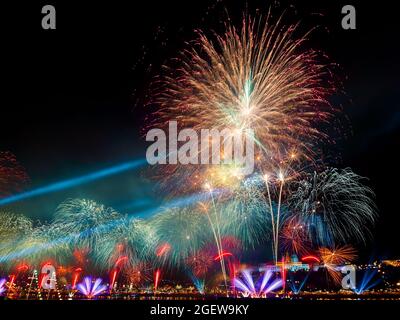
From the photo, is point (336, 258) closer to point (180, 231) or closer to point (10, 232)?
point (180, 231)

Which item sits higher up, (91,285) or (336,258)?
(336,258)

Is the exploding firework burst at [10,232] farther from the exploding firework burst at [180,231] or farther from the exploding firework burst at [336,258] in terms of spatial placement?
the exploding firework burst at [336,258]

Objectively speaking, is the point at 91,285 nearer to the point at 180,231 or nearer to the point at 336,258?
the point at 180,231

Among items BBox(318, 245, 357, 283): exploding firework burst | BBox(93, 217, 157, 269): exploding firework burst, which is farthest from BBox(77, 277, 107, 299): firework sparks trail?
BBox(318, 245, 357, 283): exploding firework burst

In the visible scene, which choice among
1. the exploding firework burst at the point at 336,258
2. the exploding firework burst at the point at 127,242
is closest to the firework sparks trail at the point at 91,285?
the exploding firework burst at the point at 127,242

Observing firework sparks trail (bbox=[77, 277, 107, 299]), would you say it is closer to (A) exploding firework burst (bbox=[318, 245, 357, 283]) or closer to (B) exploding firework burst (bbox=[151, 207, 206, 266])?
(B) exploding firework burst (bbox=[151, 207, 206, 266])

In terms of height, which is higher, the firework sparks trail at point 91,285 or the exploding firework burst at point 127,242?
the exploding firework burst at point 127,242

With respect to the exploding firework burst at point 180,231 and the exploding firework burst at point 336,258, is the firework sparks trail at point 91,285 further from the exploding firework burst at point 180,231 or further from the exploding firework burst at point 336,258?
the exploding firework burst at point 336,258

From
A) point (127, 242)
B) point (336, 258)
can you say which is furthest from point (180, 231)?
point (336, 258)

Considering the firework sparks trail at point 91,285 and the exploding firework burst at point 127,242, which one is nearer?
the exploding firework burst at point 127,242

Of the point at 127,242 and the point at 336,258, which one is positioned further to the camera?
the point at 336,258
